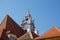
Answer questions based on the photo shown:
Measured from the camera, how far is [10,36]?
21359 millimetres

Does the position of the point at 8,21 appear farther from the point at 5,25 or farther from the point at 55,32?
the point at 55,32

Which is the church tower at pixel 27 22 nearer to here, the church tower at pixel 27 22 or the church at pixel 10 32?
the church tower at pixel 27 22

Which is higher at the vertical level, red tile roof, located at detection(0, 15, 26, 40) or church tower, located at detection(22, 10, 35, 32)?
church tower, located at detection(22, 10, 35, 32)

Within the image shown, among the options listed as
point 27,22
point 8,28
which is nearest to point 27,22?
point 27,22

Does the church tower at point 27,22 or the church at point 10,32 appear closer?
the church at point 10,32

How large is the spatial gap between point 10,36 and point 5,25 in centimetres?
160

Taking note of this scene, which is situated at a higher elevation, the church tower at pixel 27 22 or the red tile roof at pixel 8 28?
the church tower at pixel 27 22

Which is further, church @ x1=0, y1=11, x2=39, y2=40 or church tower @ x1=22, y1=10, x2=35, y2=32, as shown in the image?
church tower @ x1=22, y1=10, x2=35, y2=32

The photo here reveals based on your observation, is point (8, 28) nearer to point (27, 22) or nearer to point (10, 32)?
point (10, 32)

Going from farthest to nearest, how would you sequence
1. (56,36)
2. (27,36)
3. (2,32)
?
(27,36), (2,32), (56,36)

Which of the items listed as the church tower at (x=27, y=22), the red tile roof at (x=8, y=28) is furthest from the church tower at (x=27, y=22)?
the red tile roof at (x=8, y=28)

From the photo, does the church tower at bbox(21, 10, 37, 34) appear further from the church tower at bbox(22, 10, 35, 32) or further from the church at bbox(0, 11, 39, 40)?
the church at bbox(0, 11, 39, 40)

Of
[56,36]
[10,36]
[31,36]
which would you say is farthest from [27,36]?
[56,36]

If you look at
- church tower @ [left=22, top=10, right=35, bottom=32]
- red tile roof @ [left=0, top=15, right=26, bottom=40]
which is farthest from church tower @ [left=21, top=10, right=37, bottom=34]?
red tile roof @ [left=0, top=15, right=26, bottom=40]
